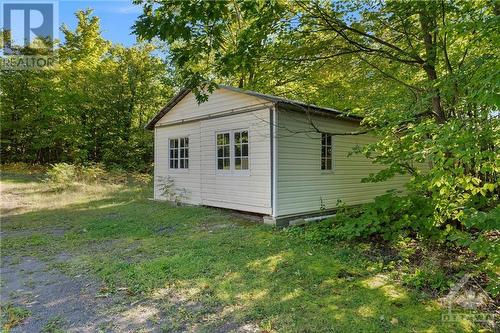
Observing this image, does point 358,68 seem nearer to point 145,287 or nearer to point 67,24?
point 145,287

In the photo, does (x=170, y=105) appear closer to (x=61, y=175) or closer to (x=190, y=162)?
(x=190, y=162)

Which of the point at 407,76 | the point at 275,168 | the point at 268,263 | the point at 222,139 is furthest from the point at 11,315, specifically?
the point at 407,76

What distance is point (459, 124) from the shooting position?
11.7ft

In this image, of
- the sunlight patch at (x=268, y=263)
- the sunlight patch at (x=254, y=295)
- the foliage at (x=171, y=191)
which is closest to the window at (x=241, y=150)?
the foliage at (x=171, y=191)

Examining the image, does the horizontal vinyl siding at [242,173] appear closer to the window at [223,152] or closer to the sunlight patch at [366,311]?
the window at [223,152]

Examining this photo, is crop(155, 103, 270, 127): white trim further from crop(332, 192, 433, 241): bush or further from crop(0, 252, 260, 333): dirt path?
crop(0, 252, 260, 333): dirt path

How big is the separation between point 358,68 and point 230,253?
5983 millimetres

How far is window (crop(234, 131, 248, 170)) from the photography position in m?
8.23

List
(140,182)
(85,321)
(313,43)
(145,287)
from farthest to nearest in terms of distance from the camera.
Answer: (140,182), (313,43), (145,287), (85,321)

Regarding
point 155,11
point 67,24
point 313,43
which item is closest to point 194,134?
point 313,43

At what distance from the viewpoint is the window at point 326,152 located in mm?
8531
